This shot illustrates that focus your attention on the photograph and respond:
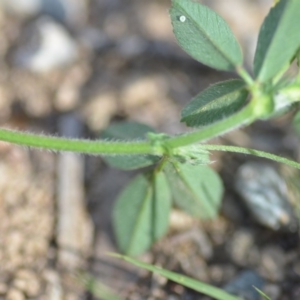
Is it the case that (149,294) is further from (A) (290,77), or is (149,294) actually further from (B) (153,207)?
(A) (290,77)

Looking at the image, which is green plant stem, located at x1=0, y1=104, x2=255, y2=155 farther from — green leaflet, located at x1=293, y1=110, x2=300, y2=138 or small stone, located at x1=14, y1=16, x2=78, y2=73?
small stone, located at x1=14, y1=16, x2=78, y2=73

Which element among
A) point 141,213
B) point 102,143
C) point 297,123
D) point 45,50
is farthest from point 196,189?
point 45,50

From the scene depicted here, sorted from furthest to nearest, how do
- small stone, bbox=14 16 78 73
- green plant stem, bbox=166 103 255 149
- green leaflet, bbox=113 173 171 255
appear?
1. small stone, bbox=14 16 78 73
2. green leaflet, bbox=113 173 171 255
3. green plant stem, bbox=166 103 255 149

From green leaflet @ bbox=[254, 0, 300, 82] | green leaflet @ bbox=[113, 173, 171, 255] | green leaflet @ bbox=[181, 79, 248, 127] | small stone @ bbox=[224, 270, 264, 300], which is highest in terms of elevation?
green leaflet @ bbox=[254, 0, 300, 82]

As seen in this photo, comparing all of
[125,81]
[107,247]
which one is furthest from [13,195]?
[125,81]

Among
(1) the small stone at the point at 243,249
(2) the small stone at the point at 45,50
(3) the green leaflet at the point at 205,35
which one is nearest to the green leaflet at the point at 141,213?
(1) the small stone at the point at 243,249

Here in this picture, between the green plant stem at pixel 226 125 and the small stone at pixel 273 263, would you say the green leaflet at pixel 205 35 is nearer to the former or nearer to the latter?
the green plant stem at pixel 226 125

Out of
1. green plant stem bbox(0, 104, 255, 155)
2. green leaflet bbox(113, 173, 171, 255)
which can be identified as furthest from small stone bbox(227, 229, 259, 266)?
green plant stem bbox(0, 104, 255, 155)
